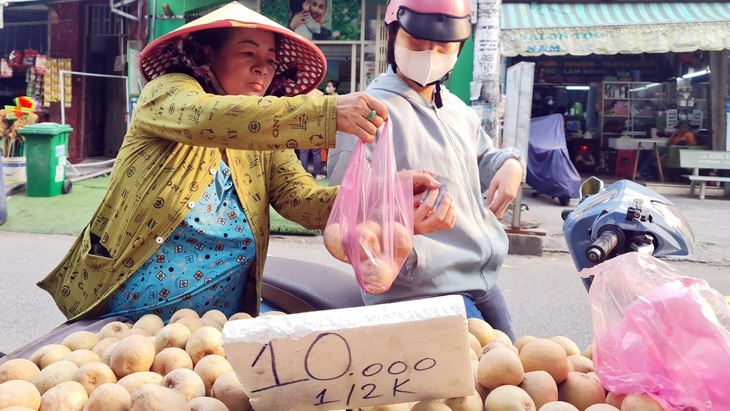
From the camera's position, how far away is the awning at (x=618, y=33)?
31.3 feet

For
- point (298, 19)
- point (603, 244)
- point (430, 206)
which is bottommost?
point (603, 244)

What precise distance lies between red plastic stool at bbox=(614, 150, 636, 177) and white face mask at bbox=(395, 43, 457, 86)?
453 inches

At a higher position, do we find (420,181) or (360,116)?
(360,116)

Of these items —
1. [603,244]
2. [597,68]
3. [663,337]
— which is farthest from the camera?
[597,68]

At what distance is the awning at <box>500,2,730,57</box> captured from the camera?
9555 mm

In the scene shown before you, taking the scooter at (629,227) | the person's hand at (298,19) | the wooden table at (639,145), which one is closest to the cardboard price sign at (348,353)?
the scooter at (629,227)

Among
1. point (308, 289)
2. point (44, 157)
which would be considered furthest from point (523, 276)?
point (44, 157)

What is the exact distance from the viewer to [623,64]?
1318 cm

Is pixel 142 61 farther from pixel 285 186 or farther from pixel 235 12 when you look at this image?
pixel 285 186

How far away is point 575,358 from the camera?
61.5 inches

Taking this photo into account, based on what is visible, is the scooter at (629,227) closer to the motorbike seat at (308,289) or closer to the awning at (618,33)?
the motorbike seat at (308,289)

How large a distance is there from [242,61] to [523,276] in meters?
4.50

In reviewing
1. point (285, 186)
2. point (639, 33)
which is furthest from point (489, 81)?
point (285, 186)

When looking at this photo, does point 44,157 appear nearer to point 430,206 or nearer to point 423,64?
point 423,64
